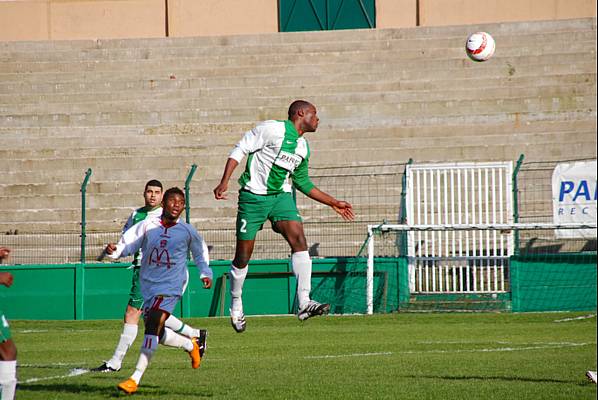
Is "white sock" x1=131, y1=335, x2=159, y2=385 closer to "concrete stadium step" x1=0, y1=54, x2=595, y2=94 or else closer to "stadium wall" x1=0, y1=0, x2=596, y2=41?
"concrete stadium step" x1=0, y1=54, x2=595, y2=94

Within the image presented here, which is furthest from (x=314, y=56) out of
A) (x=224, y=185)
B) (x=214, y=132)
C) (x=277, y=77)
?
(x=224, y=185)

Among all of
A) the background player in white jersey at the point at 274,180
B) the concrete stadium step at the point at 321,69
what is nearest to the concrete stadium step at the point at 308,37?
the concrete stadium step at the point at 321,69

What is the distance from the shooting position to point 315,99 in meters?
27.4

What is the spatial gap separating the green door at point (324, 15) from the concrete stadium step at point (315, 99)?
4918 mm

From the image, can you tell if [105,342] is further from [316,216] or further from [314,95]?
[314,95]

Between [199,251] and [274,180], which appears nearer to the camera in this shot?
[199,251]

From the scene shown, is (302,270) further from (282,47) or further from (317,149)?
(282,47)

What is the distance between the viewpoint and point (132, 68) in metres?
29.1

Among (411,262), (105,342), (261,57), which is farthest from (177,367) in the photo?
(261,57)

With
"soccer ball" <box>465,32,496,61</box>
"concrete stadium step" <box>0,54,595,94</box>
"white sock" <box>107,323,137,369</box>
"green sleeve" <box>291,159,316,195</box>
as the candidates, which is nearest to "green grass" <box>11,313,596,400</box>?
"white sock" <box>107,323,137,369</box>

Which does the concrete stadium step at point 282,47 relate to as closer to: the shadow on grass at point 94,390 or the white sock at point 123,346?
the white sock at point 123,346

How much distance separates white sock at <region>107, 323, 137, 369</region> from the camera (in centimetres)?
1125

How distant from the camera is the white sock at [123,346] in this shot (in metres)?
11.2

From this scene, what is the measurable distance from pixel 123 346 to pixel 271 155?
8.33 feet
